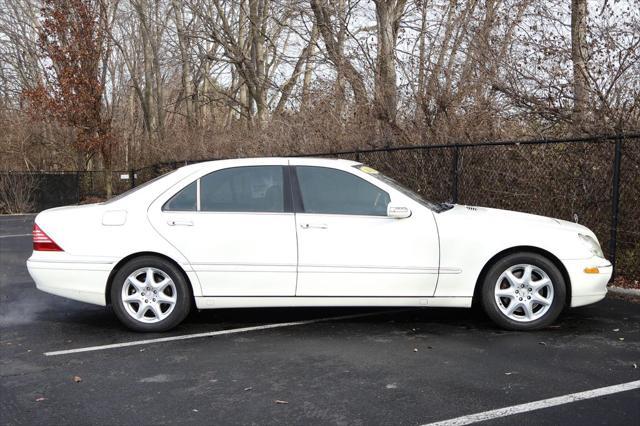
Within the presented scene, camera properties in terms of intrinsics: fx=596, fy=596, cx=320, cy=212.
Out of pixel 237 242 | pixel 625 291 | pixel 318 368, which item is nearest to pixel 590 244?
pixel 625 291

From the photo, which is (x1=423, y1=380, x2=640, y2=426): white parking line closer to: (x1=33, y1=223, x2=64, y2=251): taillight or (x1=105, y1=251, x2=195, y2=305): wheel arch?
(x1=105, y1=251, x2=195, y2=305): wheel arch

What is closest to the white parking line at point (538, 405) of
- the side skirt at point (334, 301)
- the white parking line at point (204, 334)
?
the side skirt at point (334, 301)

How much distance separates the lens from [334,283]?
208 inches

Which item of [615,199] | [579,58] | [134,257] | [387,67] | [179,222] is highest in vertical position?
[387,67]

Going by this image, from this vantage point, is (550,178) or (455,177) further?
(455,177)

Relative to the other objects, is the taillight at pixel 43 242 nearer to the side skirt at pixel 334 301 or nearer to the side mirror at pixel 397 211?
the side skirt at pixel 334 301

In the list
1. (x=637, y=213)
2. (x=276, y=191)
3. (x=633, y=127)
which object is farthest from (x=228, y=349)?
(x=633, y=127)

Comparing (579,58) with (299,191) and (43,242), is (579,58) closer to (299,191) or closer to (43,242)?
(299,191)

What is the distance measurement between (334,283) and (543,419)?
87.5 inches

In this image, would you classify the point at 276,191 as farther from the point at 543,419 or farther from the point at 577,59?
the point at 577,59

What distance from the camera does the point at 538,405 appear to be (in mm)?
3682

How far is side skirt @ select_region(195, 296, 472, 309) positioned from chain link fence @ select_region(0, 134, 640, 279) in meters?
2.45

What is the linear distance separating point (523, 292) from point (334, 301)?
66.1 inches

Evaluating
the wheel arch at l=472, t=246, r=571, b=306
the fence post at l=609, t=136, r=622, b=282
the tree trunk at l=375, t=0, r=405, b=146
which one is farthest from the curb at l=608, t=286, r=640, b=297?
the tree trunk at l=375, t=0, r=405, b=146
